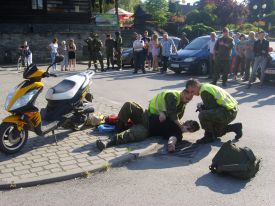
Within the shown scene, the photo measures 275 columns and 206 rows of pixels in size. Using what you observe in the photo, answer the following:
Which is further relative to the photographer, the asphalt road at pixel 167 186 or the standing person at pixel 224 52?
the standing person at pixel 224 52

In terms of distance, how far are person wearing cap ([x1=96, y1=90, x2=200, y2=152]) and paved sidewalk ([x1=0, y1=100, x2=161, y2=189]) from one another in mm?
143

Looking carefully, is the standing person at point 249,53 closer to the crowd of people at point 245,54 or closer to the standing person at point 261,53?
the crowd of people at point 245,54

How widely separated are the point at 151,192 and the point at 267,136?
136 inches

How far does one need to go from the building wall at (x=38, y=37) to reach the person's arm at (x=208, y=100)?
64.5ft

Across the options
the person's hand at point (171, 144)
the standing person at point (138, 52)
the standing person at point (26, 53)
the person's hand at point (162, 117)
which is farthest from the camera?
the standing person at point (26, 53)

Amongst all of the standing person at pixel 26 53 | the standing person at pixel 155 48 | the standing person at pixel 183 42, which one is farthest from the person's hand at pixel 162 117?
the standing person at pixel 26 53

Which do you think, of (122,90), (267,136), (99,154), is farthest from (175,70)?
(99,154)

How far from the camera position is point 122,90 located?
13.1 metres

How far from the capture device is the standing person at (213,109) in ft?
21.9

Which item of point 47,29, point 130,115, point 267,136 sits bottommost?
point 267,136

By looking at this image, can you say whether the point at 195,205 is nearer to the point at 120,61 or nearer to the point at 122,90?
the point at 122,90

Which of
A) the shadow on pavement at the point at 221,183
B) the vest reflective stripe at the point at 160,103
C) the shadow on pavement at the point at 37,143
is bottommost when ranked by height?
the shadow on pavement at the point at 221,183

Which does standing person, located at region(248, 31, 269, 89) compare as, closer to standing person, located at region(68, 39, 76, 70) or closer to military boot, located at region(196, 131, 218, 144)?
military boot, located at region(196, 131, 218, 144)

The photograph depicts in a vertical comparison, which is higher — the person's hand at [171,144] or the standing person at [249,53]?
the standing person at [249,53]
